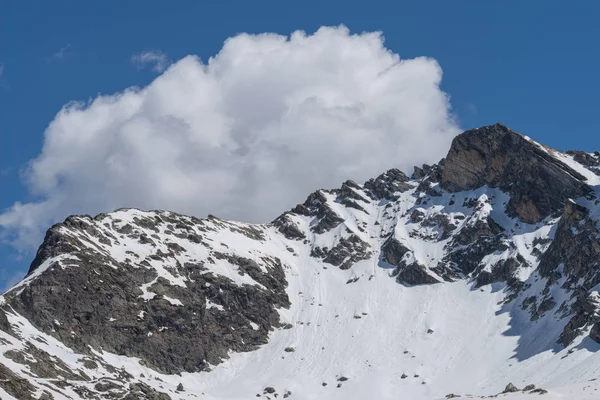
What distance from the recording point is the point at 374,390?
627ft

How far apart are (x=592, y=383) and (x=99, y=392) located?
259 ft

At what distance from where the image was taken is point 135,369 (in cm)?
18838

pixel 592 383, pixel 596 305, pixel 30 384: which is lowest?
pixel 592 383

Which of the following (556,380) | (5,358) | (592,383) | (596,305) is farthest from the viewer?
(596,305)

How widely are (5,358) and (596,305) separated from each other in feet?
367

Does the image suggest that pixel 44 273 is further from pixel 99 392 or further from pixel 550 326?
pixel 550 326

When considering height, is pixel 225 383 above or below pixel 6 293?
below

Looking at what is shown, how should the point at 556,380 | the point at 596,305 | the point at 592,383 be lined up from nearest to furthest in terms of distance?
1. the point at 592,383
2. the point at 556,380
3. the point at 596,305

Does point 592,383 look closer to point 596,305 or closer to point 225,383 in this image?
point 596,305

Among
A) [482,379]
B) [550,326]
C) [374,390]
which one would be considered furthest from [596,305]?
[374,390]

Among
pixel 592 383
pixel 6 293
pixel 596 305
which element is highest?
pixel 6 293

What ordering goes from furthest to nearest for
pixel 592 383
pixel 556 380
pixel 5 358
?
1. pixel 556 380
2. pixel 5 358
3. pixel 592 383

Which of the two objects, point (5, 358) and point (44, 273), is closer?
point (5, 358)

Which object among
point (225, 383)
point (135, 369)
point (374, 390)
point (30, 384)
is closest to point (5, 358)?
point (30, 384)
